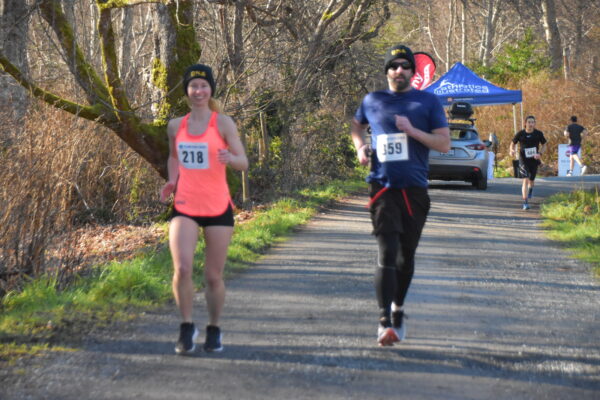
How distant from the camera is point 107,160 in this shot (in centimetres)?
1553

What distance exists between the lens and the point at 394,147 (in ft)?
19.6

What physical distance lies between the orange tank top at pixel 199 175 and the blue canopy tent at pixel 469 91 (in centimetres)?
2342

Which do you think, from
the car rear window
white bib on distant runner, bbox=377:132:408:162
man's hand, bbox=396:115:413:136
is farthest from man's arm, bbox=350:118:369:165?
the car rear window

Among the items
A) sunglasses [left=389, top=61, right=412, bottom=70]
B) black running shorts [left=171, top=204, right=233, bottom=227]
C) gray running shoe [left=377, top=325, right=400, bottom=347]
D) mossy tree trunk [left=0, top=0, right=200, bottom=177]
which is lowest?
gray running shoe [left=377, top=325, right=400, bottom=347]

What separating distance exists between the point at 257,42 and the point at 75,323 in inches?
434

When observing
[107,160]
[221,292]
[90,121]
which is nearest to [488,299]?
[221,292]

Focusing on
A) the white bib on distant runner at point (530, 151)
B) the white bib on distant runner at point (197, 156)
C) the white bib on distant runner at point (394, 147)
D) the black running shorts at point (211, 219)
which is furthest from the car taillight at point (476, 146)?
the white bib on distant runner at point (197, 156)

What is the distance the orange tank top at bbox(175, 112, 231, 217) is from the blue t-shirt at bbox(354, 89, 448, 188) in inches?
43.2

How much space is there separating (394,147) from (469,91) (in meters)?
23.3

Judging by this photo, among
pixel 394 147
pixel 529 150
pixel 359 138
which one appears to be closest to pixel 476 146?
pixel 529 150

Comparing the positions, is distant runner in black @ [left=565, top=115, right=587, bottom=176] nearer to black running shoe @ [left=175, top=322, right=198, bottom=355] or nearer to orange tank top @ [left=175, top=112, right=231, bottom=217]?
orange tank top @ [left=175, top=112, right=231, bottom=217]

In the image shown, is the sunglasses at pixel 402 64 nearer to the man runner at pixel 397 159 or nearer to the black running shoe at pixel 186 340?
→ the man runner at pixel 397 159

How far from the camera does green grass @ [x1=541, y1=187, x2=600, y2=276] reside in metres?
11.1

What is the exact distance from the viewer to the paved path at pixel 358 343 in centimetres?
498
